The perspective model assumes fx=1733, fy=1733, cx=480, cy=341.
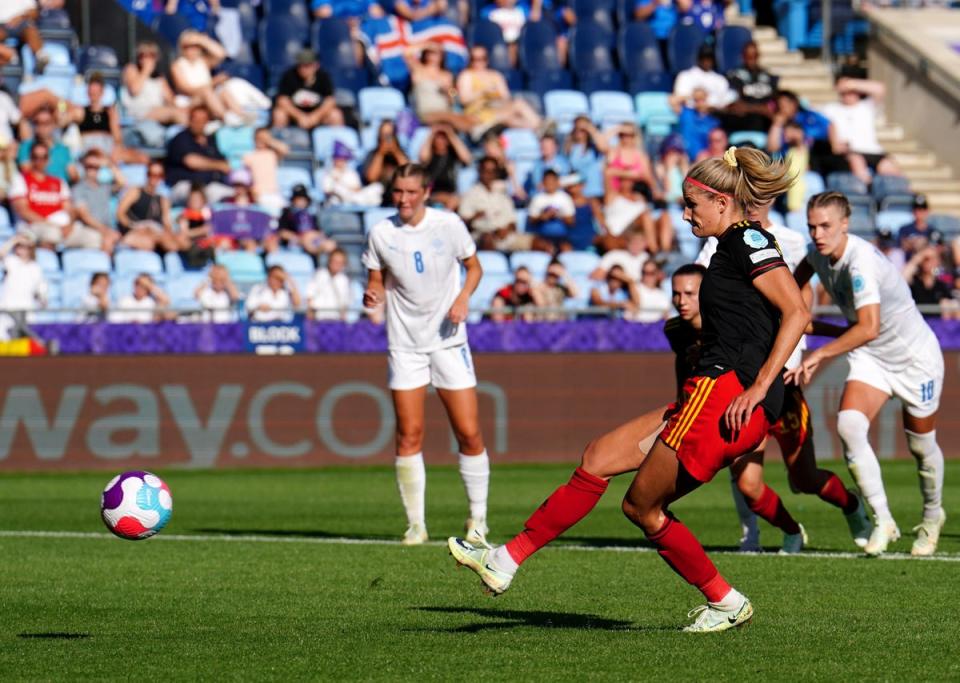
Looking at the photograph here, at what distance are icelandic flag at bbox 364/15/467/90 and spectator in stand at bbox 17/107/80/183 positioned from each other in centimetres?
556

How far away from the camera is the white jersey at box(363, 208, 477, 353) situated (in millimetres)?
11344

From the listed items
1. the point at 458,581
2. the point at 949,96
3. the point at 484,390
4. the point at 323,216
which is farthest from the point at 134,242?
the point at 949,96

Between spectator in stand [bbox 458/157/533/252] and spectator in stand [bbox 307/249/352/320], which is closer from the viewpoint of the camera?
spectator in stand [bbox 307/249/352/320]

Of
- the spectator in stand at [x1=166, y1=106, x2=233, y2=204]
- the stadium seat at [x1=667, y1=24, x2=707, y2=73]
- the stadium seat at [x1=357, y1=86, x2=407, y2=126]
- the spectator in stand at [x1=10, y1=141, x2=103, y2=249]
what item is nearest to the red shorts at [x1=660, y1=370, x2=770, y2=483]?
the spectator in stand at [x1=10, y1=141, x2=103, y2=249]

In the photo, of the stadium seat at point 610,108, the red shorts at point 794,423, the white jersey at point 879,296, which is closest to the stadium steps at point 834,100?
the stadium seat at point 610,108

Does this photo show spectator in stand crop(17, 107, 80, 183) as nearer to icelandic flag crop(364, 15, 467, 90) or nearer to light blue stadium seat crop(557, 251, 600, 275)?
icelandic flag crop(364, 15, 467, 90)

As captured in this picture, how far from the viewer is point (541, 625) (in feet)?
24.6

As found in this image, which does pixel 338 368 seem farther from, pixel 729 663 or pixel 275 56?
pixel 729 663

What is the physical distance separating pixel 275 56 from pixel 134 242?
531 cm

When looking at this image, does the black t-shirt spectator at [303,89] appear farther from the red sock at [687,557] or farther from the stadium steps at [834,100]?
the red sock at [687,557]

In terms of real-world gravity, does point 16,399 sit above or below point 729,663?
below

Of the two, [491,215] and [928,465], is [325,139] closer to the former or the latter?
[491,215]

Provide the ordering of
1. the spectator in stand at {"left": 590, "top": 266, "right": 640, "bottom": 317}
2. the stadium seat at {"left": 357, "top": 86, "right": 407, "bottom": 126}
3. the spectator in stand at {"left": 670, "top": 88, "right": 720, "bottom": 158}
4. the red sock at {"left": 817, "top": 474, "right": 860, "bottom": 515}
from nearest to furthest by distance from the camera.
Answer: the red sock at {"left": 817, "top": 474, "right": 860, "bottom": 515} < the spectator in stand at {"left": 590, "top": 266, "right": 640, "bottom": 317} < the stadium seat at {"left": 357, "top": 86, "right": 407, "bottom": 126} < the spectator in stand at {"left": 670, "top": 88, "right": 720, "bottom": 158}

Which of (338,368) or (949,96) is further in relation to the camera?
(949,96)
